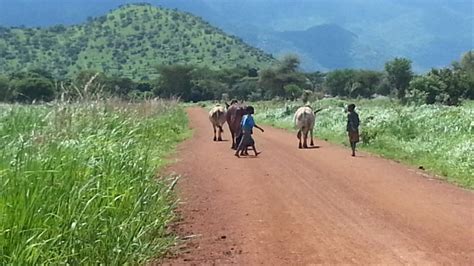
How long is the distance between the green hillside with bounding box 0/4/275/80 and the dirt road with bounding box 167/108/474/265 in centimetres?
6981

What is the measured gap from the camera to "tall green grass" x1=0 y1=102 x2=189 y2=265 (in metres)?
6.54

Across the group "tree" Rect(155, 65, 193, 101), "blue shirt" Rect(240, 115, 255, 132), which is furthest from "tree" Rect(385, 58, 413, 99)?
"blue shirt" Rect(240, 115, 255, 132)

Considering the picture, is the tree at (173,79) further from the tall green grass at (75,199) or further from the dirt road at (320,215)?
the tall green grass at (75,199)

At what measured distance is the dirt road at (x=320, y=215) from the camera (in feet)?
28.9

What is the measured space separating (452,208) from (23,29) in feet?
353

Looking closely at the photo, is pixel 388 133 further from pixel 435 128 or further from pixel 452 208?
pixel 452 208

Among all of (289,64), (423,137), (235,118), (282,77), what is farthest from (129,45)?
(423,137)

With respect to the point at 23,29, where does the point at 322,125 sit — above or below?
below

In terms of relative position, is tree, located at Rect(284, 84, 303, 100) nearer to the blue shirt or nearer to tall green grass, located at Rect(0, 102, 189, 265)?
the blue shirt

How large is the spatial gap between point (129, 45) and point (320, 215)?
105 m

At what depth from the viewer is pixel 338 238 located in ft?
31.3

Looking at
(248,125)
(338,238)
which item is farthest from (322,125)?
(338,238)

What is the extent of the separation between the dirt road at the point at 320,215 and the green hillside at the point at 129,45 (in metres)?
69.8

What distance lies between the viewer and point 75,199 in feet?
23.9
